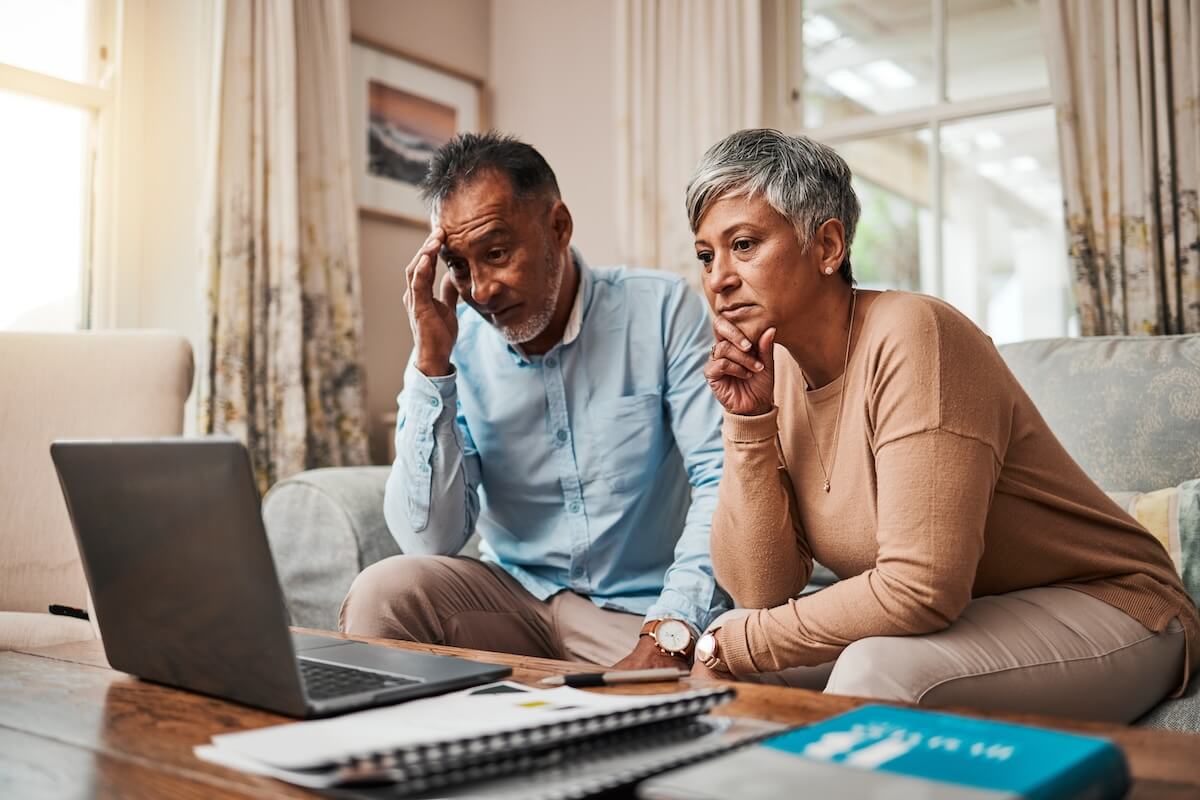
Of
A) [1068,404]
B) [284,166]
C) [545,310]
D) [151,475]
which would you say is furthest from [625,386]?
[284,166]

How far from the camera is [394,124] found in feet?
12.0

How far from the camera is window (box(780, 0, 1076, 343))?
321cm

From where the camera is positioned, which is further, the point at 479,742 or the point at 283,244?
the point at 283,244

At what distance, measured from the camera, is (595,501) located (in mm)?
1744

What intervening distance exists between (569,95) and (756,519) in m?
2.95

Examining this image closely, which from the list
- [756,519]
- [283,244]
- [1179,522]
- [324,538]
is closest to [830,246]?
[756,519]

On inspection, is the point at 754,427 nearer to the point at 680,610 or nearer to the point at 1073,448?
the point at 680,610

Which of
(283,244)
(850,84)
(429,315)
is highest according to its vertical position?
(850,84)

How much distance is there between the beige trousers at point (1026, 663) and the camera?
105 centimetres

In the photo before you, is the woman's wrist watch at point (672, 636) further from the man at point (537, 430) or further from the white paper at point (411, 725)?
the white paper at point (411, 725)

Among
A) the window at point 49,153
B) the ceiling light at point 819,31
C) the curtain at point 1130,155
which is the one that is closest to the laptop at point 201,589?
the window at point 49,153

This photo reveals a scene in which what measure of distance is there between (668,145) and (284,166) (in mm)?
1322

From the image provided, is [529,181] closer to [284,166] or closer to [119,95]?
[284,166]

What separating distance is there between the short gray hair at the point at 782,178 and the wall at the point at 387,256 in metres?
2.32
